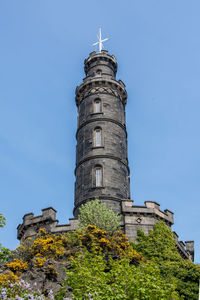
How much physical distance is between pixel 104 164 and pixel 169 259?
9888mm

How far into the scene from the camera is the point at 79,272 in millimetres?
15281

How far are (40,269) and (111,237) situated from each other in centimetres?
570

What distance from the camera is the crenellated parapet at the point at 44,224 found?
29.0 meters

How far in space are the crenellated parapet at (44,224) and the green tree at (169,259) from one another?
5249mm

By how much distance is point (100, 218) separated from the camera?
88.9 feet

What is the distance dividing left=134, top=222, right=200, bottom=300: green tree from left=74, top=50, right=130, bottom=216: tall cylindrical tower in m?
3.89

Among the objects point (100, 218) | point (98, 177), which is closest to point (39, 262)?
point (100, 218)

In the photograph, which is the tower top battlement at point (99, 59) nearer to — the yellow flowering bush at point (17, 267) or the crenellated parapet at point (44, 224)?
the crenellated parapet at point (44, 224)

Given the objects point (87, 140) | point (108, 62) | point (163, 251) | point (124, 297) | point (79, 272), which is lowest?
point (124, 297)

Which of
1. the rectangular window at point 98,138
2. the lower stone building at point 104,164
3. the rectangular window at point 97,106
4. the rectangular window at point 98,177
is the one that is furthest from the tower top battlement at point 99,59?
the rectangular window at point 98,177

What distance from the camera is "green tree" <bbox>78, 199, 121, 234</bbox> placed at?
2700cm

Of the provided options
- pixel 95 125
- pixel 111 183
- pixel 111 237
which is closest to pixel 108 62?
pixel 95 125

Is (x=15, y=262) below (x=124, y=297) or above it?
above

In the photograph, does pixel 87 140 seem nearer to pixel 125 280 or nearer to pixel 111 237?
pixel 111 237
